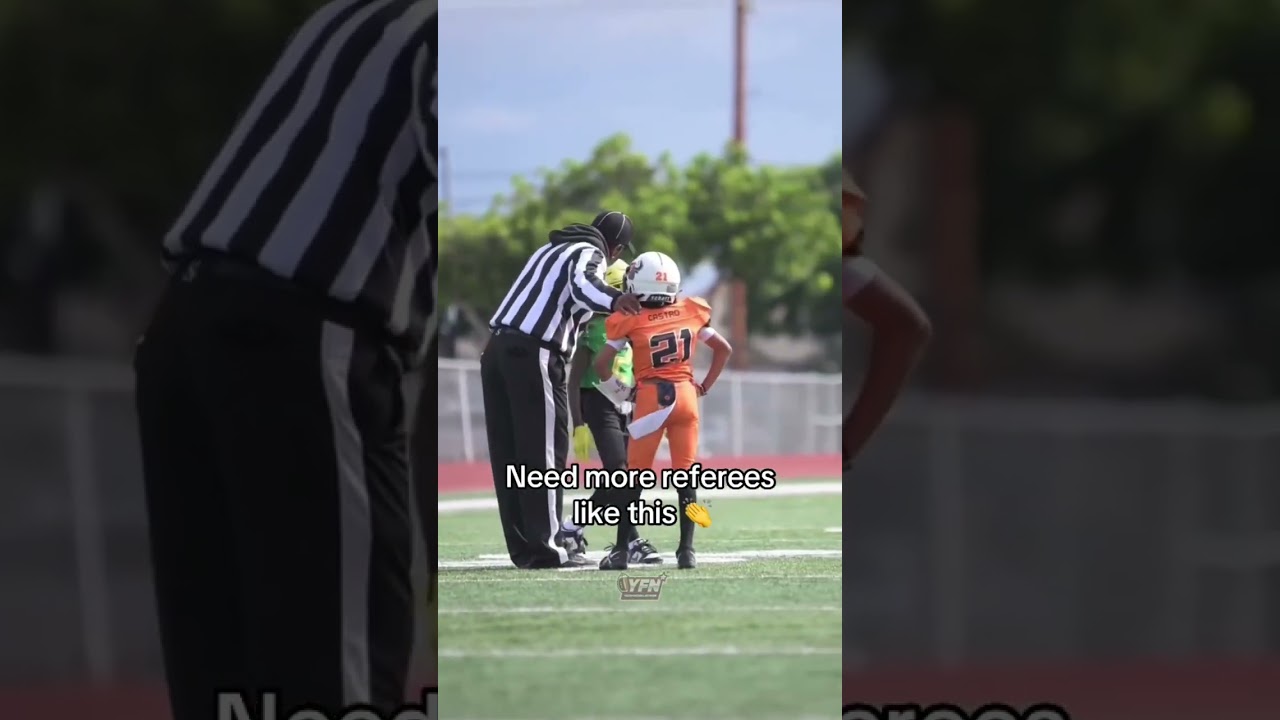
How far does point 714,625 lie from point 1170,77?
1.30 m

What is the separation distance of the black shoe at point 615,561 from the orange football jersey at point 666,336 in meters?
0.29

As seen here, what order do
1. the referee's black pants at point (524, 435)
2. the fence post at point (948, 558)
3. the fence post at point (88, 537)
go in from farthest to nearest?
the fence post at point (88, 537) → the fence post at point (948, 558) → the referee's black pants at point (524, 435)

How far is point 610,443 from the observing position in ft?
6.95

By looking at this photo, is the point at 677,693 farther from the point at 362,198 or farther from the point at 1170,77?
the point at 1170,77

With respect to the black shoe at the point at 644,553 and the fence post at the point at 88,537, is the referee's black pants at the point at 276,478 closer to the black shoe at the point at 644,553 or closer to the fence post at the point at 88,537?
the black shoe at the point at 644,553

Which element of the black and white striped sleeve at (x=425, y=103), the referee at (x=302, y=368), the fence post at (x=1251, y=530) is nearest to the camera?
the referee at (x=302, y=368)

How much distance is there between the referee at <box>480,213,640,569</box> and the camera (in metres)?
2.08

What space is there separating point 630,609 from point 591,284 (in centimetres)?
54

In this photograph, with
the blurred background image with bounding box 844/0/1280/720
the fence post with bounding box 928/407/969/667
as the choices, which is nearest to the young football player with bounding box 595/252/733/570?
the blurred background image with bounding box 844/0/1280/720

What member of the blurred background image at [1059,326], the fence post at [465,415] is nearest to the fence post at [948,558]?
the blurred background image at [1059,326]

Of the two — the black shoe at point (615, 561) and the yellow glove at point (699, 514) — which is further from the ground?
the yellow glove at point (699, 514)

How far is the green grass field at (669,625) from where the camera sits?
2.08 meters

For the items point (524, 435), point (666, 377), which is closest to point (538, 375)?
point (524, 435)

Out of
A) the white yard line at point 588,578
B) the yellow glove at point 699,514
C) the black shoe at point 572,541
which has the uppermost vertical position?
the yellow glove at point 699,514
